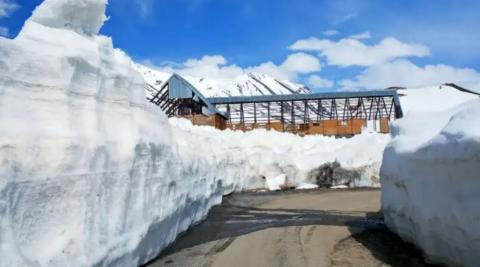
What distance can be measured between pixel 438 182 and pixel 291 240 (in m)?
3.78

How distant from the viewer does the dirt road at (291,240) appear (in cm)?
846

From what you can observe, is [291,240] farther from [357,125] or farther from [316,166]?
[357,125]

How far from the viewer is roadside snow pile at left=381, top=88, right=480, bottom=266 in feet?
20.7

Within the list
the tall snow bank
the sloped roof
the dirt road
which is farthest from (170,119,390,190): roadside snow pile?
the sloped roof

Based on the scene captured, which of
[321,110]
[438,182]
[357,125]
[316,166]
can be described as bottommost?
[438,182]

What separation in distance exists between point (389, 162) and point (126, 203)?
545 cm

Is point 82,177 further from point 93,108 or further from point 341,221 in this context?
point 341,221

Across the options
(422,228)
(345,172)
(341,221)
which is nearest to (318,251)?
(422,228)

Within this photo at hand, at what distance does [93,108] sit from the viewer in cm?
670

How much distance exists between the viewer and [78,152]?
5.89m

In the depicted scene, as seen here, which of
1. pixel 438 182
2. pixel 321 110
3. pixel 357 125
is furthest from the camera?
pixel 321 110

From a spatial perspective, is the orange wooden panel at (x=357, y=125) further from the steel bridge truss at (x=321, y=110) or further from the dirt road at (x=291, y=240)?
the dirt road at (x=291, y=240)

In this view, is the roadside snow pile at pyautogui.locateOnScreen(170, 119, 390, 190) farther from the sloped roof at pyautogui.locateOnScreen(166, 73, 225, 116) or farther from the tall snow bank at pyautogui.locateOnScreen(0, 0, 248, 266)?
the sloped roof at pyautogui.locateOnScreen(166, 73, 225, 116)

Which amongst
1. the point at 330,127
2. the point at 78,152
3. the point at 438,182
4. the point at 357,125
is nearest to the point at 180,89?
the point at 330,127
